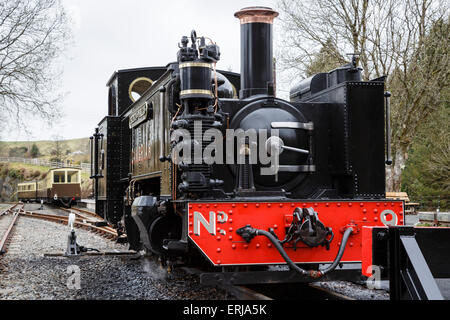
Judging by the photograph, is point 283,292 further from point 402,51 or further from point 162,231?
point 402,51

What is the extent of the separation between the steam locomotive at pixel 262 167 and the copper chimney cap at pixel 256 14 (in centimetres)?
1

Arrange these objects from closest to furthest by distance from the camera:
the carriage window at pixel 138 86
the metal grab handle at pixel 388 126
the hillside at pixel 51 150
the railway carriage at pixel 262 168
→ the railway carriage at pixel 262 168, the metal grab handle at pixel 388 126, the carriage window at pixel 138 86, the hillside at pixel 51 150

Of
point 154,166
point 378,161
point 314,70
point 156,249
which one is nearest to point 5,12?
point 314,70

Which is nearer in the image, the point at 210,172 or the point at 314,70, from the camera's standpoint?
the point at 210,172

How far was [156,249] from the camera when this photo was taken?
6.73 m

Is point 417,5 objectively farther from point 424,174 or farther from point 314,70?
point 424,174

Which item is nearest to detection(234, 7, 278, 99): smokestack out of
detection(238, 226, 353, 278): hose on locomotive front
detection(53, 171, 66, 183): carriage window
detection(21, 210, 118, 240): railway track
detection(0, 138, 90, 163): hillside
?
detection(238, 226, 353, 278): hose on locomotive front

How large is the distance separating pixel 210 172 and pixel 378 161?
1.97m

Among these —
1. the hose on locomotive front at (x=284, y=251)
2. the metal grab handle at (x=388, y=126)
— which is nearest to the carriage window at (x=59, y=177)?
the metal grab handle at (x=388, y=126)

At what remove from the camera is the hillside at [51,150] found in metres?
95.1

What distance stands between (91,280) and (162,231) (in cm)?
137

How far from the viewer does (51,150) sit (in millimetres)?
112875

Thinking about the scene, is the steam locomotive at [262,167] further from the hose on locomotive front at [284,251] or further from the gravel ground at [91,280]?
the gravel ground at [91,280]

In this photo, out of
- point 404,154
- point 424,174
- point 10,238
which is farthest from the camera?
point 424,174
